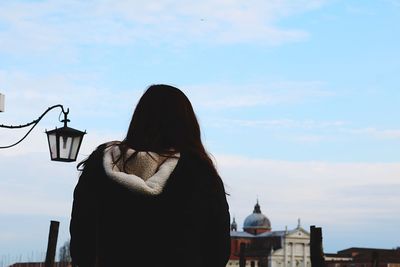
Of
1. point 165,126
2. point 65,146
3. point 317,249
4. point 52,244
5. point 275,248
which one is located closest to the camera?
point 165,126

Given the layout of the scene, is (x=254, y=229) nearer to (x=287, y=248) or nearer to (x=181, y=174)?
(x=287, y=248)

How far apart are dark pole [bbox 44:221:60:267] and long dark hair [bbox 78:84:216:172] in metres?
10.9

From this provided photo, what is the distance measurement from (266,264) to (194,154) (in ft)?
400

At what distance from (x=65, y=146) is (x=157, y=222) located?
23.8ft

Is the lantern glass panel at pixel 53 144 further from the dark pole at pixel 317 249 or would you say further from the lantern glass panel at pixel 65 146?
the dark pole at pixel 317 249

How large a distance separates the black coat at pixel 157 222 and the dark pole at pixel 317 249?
38.1ft

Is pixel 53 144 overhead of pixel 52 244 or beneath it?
overhead

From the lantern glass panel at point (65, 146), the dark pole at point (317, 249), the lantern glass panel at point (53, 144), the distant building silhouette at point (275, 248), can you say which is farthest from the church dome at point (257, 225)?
the lantern glass panel at point (65, 146)

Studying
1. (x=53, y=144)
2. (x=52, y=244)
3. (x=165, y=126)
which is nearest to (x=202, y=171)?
(x=165, y=126)

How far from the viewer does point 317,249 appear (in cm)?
1442

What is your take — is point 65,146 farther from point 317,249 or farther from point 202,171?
point 202,171

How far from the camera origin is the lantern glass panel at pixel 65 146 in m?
9.96

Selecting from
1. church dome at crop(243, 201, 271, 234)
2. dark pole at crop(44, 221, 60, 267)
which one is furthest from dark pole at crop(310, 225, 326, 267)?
church dome at crop(243, 201, 271, 234)

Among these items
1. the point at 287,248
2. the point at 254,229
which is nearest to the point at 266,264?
the point at 287,248
